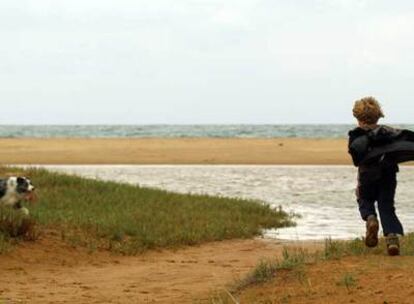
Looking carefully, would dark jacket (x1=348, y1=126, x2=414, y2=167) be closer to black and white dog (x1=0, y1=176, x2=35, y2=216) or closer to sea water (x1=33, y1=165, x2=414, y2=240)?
sea water (x1=33, y1=165, x2=414, y2=240)

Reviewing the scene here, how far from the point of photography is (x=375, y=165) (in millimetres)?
8469

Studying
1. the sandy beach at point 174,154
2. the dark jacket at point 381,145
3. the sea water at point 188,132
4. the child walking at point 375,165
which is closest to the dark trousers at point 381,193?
the child walking at point 375,165

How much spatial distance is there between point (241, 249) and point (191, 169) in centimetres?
2277

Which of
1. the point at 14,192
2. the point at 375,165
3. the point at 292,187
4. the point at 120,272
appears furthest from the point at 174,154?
the point at 375,165

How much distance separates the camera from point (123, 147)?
5394 cm

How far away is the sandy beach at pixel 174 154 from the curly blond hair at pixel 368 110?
32.7 metres

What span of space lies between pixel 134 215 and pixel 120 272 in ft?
14.0

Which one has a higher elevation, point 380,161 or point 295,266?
point 380,161

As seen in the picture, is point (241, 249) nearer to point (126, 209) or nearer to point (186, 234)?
point (186, 234)

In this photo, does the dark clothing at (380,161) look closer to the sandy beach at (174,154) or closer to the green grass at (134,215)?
the green grass at (134,215)

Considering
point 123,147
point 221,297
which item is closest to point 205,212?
point 221,297

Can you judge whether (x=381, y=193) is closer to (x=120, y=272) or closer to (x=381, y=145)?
(x=381, y=145)

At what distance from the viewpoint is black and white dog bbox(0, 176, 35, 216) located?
1439 centimetres

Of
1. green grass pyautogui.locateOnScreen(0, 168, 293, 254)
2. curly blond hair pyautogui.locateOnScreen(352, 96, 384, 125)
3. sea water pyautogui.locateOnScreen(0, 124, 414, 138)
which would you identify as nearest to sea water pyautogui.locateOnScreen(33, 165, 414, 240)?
green grass pyautogui.locateOnScreen(0, 168, 293, 254)
